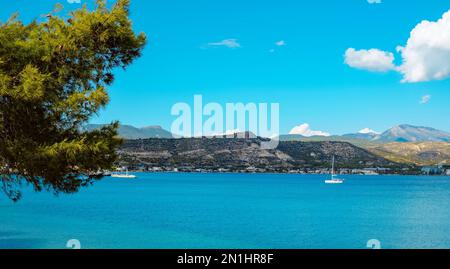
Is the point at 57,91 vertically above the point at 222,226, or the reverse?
the point at 57,91

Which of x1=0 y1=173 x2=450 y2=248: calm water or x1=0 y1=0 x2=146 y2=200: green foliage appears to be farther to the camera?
x1=0 y1=173 x2=450 y2=248: calm water

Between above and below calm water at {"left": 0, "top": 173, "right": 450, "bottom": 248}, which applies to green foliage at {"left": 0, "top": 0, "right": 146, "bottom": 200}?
above

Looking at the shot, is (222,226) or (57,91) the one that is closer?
(57,91)

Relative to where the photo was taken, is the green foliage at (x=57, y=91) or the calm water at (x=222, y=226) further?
the calm water at (x=222, y=226)

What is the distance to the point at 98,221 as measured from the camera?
59.9 m

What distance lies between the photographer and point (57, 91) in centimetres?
1227

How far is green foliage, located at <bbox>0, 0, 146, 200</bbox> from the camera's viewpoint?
11352mm

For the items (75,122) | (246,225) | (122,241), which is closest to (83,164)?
(75,122)

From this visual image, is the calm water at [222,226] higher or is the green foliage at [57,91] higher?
the green foliage at [57,91]

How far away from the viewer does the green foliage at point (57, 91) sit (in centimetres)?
1135
